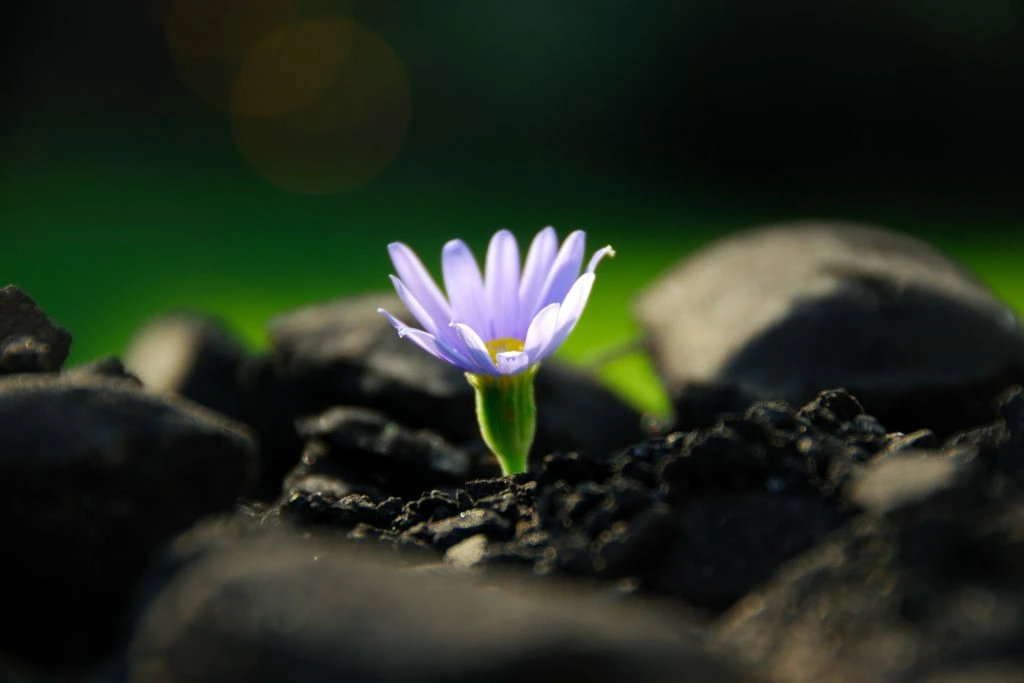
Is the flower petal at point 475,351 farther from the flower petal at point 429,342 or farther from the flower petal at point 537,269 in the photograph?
Result: the flower petal at point 537,269

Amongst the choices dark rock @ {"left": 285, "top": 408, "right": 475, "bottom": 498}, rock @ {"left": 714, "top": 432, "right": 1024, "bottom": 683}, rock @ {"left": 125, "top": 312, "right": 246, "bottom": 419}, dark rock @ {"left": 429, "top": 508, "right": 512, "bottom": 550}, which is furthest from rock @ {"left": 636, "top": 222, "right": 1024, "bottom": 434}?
rock @ {"left": 714, "top": 432, "right": 1024, "bottom": 683}

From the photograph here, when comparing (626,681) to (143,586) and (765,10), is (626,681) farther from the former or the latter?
(765,10)

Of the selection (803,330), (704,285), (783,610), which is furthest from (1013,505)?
(704,285)

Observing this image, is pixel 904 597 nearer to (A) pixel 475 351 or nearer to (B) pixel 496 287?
(A) pixel 475 351

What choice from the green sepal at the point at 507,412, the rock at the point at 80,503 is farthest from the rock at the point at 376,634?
the green sepal at the point at 507,412

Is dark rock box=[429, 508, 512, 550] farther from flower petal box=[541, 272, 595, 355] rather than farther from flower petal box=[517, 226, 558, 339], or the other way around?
flower petal box=[517, 226, 558, 339]
